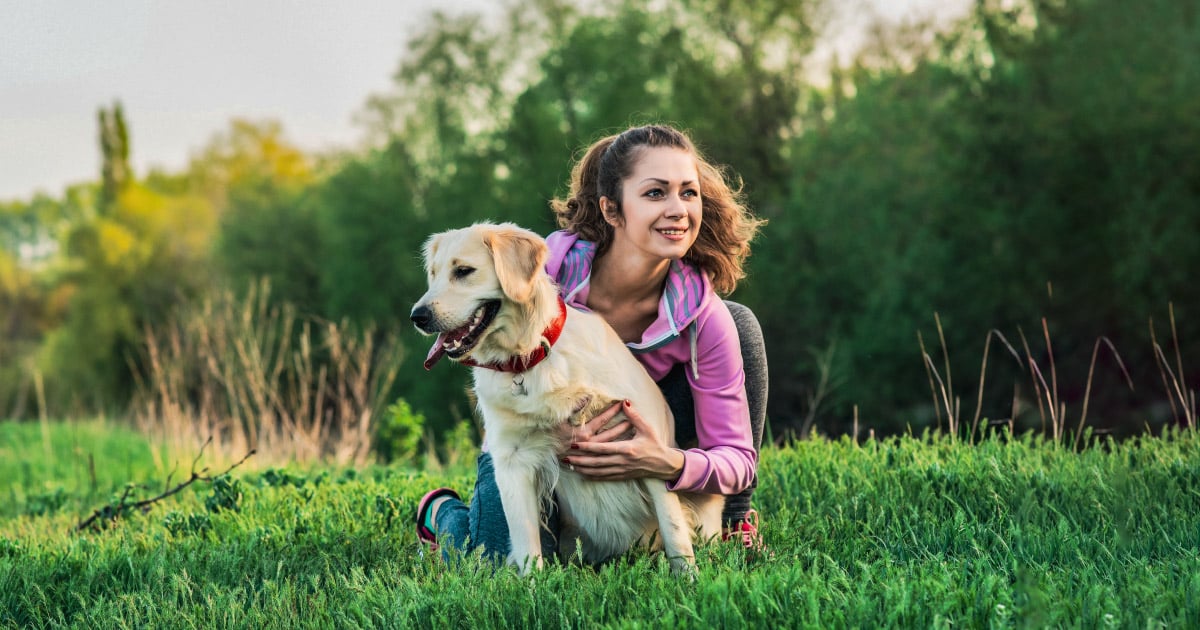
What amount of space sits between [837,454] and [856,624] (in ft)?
8.03

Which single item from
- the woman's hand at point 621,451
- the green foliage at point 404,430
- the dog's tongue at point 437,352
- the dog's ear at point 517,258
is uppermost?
the dog's ear at point 517,258

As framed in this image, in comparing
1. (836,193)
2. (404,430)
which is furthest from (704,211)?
(836,193)

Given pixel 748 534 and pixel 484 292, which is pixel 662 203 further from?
pixel 748 534

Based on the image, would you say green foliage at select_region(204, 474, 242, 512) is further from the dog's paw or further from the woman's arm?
the dog's paw

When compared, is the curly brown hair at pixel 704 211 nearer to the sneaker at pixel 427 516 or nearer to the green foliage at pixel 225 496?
the sneaker at pixel 427 516

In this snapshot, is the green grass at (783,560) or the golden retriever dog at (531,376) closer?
the green grass at (783,560)

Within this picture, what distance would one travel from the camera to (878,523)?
405 centimetres

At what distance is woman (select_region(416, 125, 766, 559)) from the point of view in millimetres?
3623

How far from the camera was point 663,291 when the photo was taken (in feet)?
13.4

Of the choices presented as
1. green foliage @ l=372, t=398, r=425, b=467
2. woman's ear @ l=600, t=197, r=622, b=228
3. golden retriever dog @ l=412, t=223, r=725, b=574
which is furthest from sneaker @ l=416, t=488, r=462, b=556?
green foliage @ l=372, t=398, r=425, b=467

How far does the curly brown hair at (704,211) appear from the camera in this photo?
4070 mm

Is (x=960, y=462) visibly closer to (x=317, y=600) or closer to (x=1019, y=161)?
(x=317, y=600)

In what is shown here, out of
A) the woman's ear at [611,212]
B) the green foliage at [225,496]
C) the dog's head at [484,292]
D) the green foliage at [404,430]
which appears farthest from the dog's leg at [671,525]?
the green foliage at [404,430]

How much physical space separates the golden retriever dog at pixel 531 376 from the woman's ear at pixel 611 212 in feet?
1.62
